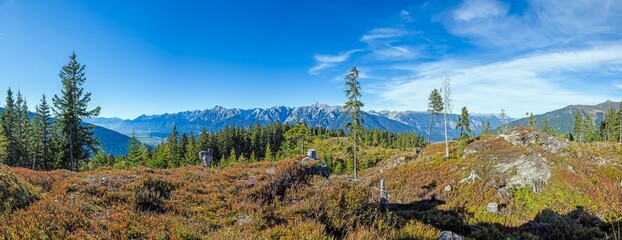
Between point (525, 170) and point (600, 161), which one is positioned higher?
point (600, 161)

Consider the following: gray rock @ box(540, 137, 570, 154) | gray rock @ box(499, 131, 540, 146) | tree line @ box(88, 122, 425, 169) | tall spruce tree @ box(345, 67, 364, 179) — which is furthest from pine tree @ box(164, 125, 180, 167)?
gray rock @ box(540, 137, 570, 154)

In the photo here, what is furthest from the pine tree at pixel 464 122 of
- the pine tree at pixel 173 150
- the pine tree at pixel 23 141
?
the pine tree at pixel 23 141

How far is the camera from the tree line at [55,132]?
31.1 m

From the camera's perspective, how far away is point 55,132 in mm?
38188

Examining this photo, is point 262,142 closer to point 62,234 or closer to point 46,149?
point 46,149

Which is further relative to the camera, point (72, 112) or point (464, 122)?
point (464, 122)

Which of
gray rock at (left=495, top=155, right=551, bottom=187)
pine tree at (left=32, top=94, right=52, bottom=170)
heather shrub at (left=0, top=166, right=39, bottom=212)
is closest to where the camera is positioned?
heather shrub at (left=0, top=166, right=39, bottom=212)

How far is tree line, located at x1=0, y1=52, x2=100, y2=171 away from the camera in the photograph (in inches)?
1226

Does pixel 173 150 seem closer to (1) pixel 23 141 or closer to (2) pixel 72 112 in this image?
(1) pixel 23 141

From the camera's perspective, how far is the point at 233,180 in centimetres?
1170

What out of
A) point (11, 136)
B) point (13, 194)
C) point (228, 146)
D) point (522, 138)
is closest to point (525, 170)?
point (522, 138)

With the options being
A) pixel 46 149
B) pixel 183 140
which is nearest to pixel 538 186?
pixel 46 149

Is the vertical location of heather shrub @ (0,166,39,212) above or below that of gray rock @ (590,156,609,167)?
above

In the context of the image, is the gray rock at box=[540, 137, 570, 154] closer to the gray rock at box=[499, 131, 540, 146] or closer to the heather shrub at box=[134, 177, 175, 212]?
the gray rock at box=[499, 131, 540, 146]
